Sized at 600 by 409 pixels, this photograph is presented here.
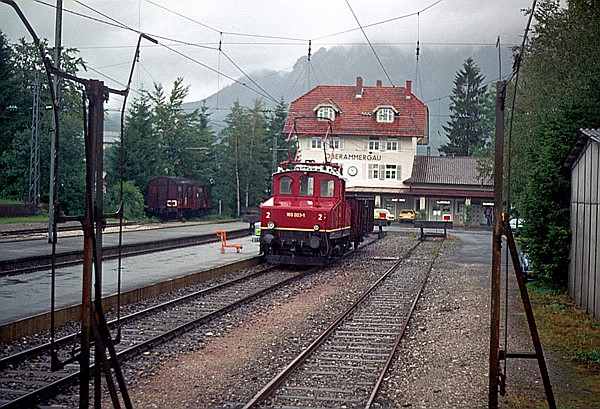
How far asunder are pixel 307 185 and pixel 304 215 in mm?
1508

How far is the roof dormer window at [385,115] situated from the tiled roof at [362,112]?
34cm

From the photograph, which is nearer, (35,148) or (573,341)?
(573,341)

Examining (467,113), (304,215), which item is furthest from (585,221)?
(467,113)

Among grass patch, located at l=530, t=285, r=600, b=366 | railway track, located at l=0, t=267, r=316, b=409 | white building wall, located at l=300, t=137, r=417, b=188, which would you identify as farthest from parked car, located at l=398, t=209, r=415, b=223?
grass patch, located at l=530, t=285, r=600, b=366

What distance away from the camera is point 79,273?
18469 millimetres

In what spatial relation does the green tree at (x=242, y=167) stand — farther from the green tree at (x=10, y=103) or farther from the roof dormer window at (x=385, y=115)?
the green tree at (x=10, y=103)

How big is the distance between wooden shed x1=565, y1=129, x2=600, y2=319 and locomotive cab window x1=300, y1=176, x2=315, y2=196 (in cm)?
835

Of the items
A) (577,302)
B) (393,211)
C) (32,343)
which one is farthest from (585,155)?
(393,211)

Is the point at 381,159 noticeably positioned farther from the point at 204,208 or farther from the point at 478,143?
the point at 478,143

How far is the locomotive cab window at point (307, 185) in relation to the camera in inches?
900

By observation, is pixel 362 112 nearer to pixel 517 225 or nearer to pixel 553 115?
pixel 517 225

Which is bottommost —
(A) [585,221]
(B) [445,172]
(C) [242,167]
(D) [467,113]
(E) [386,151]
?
(A) [585,221]

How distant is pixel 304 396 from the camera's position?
8148 millimetres

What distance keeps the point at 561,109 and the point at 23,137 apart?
31.2 m
